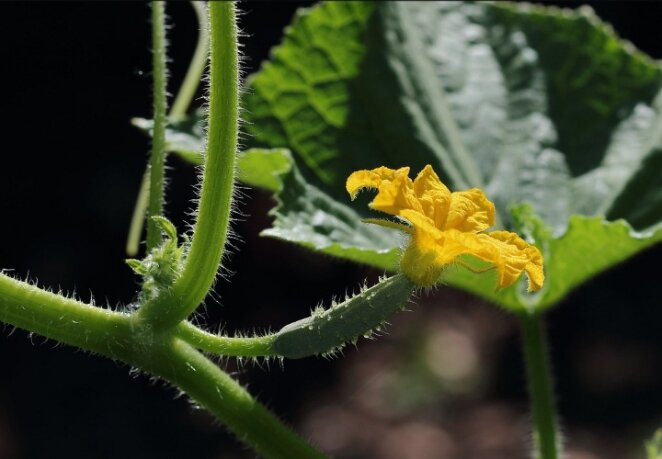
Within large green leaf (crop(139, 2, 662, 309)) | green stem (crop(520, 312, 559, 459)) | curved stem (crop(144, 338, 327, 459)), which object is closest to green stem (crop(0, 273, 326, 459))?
curved stem (crop(144, 338, 327, 459))

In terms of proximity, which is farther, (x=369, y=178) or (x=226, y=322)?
(x=226, y=322)

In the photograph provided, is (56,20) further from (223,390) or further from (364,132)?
(223,390)

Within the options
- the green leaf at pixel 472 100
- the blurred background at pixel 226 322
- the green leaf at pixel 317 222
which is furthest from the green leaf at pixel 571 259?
the blurred background at pixel 226 322

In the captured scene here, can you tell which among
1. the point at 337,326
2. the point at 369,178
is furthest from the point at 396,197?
the point at 337,326

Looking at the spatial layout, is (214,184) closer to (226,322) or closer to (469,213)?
(469,213)

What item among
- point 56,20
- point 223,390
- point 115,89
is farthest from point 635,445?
point 223,390
